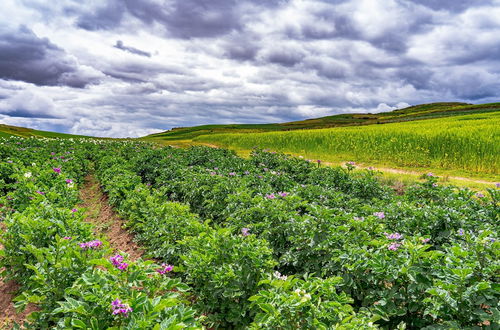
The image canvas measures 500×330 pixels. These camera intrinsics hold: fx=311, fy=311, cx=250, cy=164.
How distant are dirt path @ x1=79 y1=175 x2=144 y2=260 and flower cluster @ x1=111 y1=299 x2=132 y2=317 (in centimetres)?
216

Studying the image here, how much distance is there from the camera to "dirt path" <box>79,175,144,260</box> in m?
6.52

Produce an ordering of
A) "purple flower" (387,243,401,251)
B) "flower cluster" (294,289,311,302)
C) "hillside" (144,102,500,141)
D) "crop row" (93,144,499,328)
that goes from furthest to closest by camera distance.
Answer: "hillside" (144,102,500,141)
"purple flower" (387,243,401,251)
"crop row" (93,144,499,328)
"flower cluster" (294,289,311,302)

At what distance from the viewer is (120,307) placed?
2.43 m

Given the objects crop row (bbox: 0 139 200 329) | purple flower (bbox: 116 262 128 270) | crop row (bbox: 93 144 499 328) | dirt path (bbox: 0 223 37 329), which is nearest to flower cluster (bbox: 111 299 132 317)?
crop row (bbox: 0 139 200 329)

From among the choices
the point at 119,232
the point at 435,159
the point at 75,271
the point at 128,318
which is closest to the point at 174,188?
the point at 119,232

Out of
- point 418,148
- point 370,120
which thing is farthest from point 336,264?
point 370,120

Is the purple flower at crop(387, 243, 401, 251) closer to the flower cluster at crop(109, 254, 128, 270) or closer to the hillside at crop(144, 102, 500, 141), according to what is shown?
the flower cluster at crop(109, 254, 128, 270)

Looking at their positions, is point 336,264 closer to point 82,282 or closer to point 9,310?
point 82,282

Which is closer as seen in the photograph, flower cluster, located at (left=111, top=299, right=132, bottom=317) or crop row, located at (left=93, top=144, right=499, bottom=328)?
flower cluster, located at (left=111, top=299, right=132, bottom=317)

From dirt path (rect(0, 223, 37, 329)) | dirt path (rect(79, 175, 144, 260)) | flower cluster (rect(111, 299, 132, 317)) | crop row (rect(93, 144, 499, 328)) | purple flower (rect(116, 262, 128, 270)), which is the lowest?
dirt path (rect(0, 223, 37, 329))

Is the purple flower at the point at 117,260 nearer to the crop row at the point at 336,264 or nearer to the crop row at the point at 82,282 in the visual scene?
the crop row at the point at 82,282

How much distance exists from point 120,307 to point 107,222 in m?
6.56

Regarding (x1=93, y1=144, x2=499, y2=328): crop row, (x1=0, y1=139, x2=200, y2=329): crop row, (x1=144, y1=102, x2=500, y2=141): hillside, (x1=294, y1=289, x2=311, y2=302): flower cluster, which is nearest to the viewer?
(x1=0, y1=139, x2=200, y2=329): crop row

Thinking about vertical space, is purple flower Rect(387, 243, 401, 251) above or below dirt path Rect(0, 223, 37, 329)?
above
